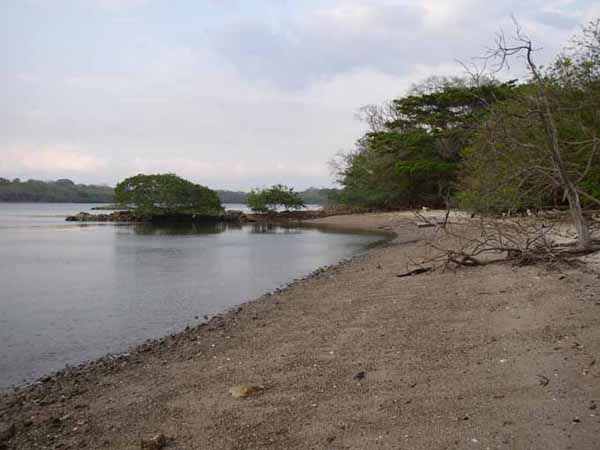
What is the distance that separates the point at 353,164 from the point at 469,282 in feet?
132

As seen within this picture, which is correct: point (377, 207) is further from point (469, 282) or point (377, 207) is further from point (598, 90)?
point (469, 282)

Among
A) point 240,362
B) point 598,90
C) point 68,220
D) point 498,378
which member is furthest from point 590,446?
point 68,220

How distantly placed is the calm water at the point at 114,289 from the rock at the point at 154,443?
3.60 meters

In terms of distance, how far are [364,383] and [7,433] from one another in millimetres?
3066

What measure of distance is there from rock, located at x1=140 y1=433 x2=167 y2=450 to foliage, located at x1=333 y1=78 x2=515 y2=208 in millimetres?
30489

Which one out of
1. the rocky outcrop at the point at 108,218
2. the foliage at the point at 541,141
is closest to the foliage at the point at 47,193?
the rocky outcrop at the point at 108,218

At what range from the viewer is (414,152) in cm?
3934

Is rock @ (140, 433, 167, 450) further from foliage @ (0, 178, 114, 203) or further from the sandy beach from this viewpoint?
foliage @ (0, 178, 114, 203)

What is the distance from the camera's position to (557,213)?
1073 cm

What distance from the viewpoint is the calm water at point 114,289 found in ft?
27.0

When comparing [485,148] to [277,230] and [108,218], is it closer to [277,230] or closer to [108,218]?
[277,230]

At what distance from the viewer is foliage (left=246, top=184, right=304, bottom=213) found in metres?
54.8

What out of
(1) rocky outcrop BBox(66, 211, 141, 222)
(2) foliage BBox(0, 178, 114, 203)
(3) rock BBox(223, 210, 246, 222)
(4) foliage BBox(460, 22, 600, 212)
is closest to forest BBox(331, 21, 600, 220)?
(4) foliage BBox(460, 22, 600, 212)

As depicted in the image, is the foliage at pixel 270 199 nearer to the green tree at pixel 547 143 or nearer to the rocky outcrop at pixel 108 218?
the rocky outcrop at pixel 108 218
